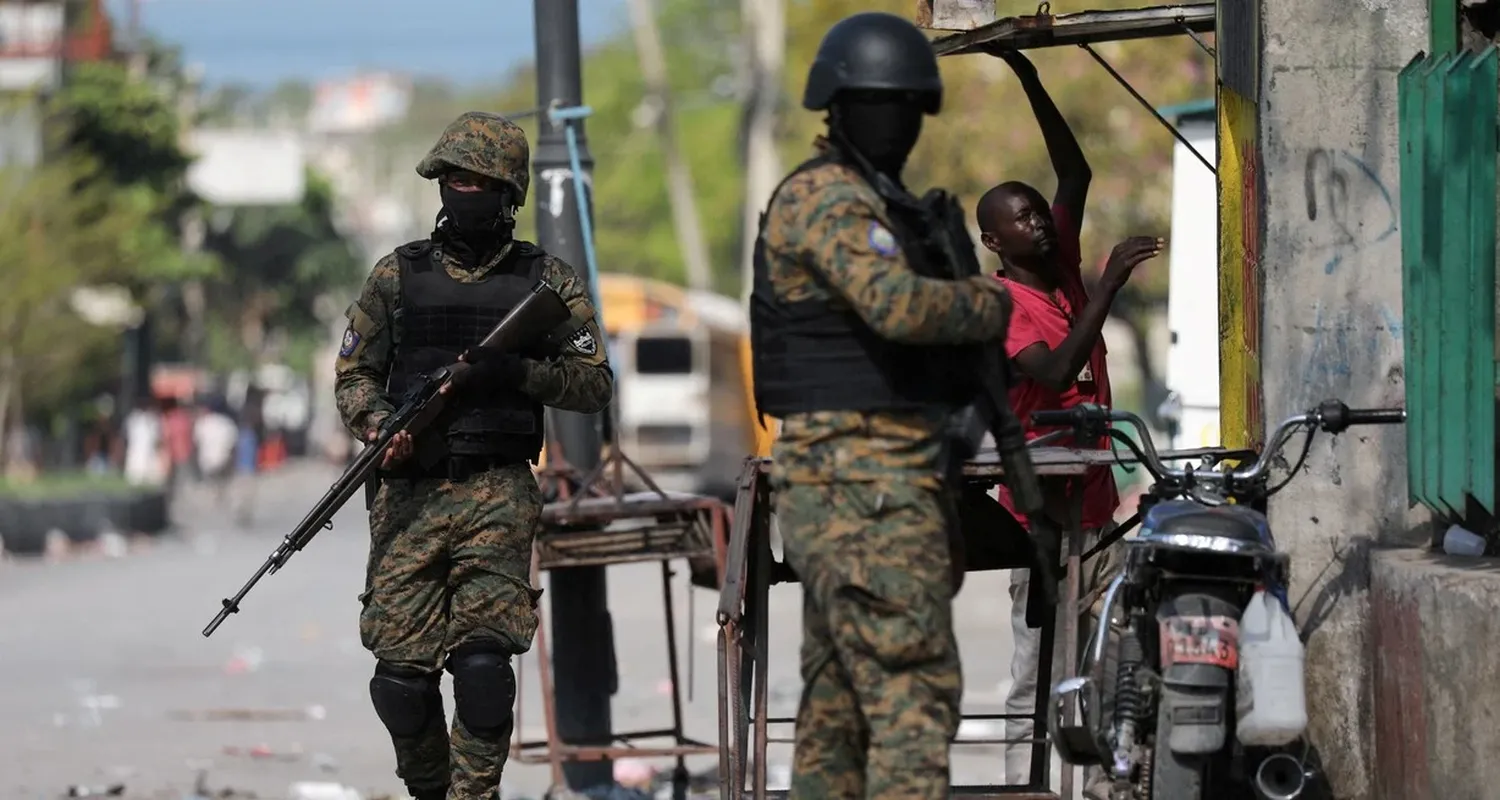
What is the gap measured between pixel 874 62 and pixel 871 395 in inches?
25.3

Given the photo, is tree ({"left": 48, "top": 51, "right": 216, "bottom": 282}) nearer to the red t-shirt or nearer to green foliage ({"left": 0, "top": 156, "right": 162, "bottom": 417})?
green foliage ({"left": 0, "top": 156, "right": 162, "bottom": 417})

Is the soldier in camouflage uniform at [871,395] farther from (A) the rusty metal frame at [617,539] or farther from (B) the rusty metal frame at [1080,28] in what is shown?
(A) the rusty metal frame at [617,539]

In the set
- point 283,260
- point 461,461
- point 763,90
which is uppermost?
point 763,90

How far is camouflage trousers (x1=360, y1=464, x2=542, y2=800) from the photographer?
20.5 ft

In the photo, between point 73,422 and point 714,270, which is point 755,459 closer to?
point 73,422

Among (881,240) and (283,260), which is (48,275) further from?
(283,260)

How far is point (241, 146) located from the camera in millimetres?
55469

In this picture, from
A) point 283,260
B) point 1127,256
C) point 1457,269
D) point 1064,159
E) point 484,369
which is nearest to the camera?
point 1457,269

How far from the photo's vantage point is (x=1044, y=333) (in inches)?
253

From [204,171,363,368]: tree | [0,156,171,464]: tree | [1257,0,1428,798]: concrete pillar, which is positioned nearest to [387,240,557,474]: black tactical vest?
[1257,0,1428,798]: concrete pillar

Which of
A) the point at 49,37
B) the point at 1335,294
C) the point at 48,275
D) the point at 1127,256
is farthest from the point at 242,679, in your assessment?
the point at 49,37

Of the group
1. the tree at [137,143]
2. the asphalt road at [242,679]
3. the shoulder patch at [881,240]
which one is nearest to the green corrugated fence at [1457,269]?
the shoulder patch at [881,240]

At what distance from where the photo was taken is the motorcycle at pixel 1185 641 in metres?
4.98

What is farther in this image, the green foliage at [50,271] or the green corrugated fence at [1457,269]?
the green foliage at [50,271]
